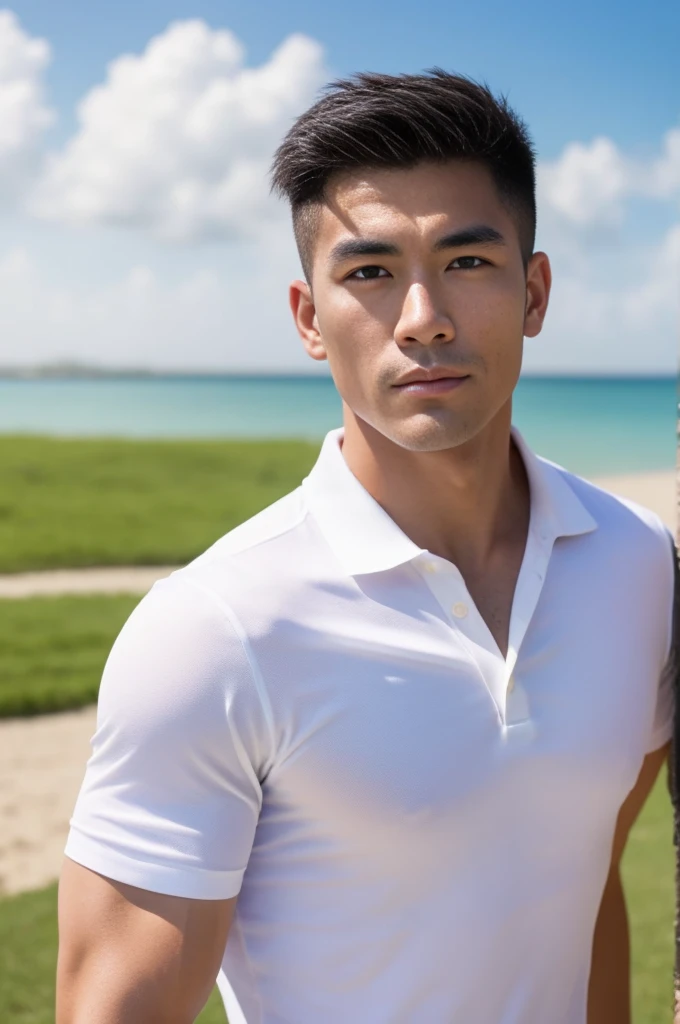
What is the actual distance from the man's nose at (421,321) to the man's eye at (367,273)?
6cm

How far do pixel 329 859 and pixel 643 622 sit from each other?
617 mm

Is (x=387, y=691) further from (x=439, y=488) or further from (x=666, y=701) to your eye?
(x=666, y=701)

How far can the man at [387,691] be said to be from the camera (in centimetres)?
138

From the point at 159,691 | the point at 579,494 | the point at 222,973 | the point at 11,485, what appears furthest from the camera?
the point at 11,485

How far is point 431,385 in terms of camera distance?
1504mm

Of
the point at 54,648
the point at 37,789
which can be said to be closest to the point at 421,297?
the point at 37,789

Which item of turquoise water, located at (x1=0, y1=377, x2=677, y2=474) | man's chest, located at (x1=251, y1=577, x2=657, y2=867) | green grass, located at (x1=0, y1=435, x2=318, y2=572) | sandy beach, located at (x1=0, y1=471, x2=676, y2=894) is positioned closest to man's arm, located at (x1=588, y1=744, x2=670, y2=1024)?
man's chest, located at (x1=251, y1=577, x2=657, y2=867)

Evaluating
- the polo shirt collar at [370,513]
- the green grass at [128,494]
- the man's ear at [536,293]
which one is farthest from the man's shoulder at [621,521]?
the green grass at [128,494]

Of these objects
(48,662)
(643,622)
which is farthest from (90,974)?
(48,662)

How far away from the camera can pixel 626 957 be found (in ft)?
6.16

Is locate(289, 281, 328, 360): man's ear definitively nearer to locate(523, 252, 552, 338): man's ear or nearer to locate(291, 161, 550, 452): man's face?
locate(291, 161, 550, 452): man's face

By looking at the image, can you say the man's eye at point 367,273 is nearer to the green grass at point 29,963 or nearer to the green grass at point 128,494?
the green grass at point 29,963

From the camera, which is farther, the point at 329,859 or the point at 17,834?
the point at 17,834

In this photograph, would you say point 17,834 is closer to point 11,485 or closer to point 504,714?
point 504,714
